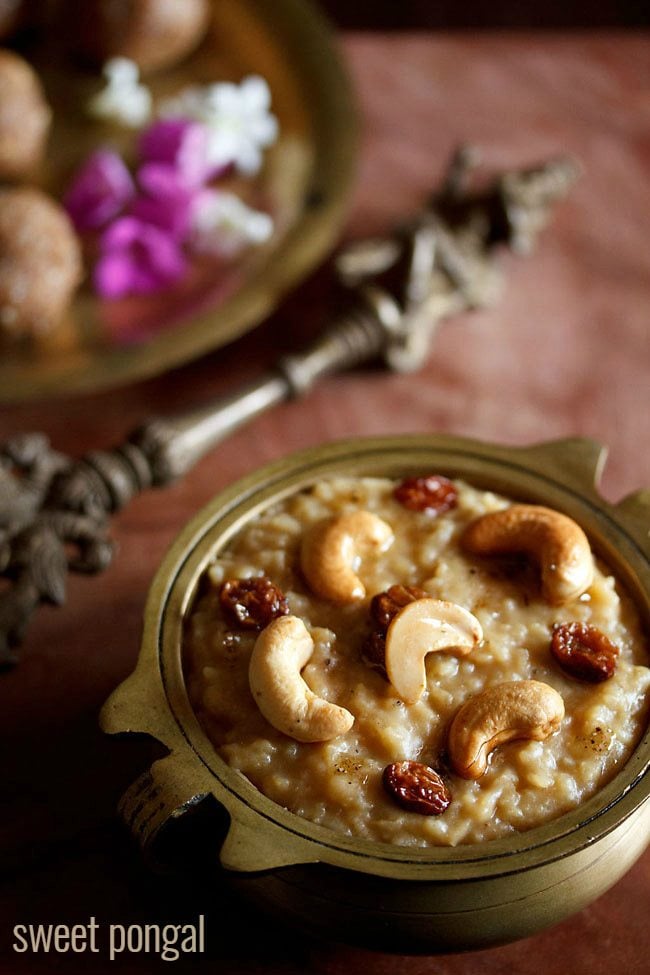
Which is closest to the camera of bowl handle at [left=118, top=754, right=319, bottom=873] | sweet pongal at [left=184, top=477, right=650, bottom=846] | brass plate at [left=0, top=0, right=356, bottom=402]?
bowl handle at [left=118, top=754, right=319, bottom=873]

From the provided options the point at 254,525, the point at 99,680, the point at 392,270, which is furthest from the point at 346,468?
the point at 392,270

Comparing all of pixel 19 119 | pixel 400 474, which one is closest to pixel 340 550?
pixel 400 474

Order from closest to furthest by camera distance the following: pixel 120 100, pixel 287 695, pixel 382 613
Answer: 1. pixel 287 695
2. pixel 382 613
3. pixel 120 100

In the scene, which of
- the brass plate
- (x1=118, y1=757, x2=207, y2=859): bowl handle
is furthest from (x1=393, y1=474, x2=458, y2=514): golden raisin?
the brass plate

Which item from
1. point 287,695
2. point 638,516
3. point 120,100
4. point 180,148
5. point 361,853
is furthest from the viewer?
point 120,100

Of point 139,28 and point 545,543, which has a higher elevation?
point 139,28

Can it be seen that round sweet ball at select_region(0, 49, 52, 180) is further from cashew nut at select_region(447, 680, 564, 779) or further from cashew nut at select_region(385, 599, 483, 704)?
cashew nut at select_region(447, 680, 564, 779)

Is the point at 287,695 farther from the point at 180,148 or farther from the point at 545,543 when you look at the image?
the point at 180,148
